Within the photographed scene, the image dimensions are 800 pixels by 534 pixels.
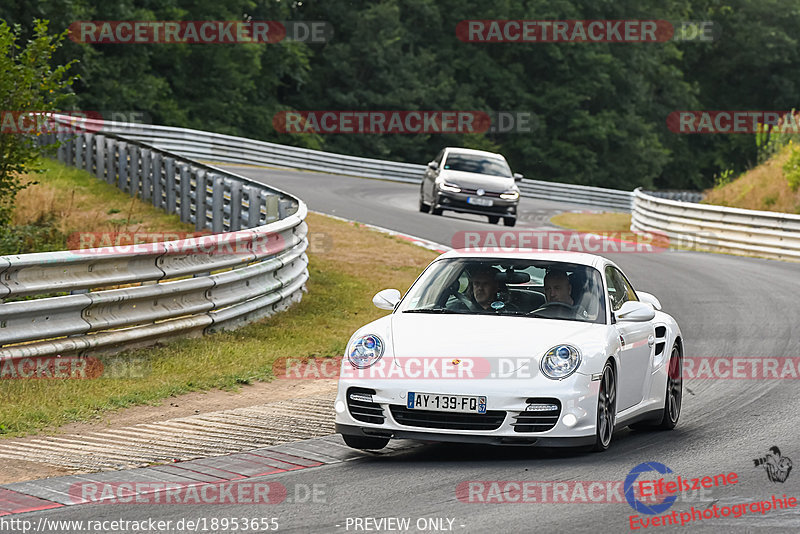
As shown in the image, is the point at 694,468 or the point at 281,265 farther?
the point at 281,265

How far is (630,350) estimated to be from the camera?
28.9 feet

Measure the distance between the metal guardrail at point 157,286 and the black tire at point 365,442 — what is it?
2877 mm

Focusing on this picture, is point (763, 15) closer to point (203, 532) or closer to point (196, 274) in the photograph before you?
point (196, 274)

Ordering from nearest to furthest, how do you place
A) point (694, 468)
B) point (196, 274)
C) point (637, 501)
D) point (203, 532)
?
point (203, 532), point (637, 501), point (694, 468), point (196, 274)

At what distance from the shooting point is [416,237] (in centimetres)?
2420

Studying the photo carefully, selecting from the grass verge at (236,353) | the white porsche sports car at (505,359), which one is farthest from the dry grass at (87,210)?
the white porsche sports car at (505,359)

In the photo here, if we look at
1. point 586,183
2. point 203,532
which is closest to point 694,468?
point 203,532

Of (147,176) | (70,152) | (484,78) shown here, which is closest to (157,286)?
(147,176)

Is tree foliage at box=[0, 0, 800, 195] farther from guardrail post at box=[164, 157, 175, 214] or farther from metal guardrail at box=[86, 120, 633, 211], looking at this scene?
guardrail post at box=[164, 157, 175, 214]

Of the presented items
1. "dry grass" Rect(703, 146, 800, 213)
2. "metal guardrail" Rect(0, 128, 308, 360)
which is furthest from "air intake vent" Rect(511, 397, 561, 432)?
"dry grass" Rect(703, 146, 800, 213)

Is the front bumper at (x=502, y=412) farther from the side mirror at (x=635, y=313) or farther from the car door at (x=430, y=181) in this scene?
the car door at (x=430, y=181)

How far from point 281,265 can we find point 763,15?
71.2 meters

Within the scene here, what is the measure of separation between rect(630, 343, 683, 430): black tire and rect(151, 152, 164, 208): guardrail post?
1370 centimetres

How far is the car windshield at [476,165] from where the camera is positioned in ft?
97.6
